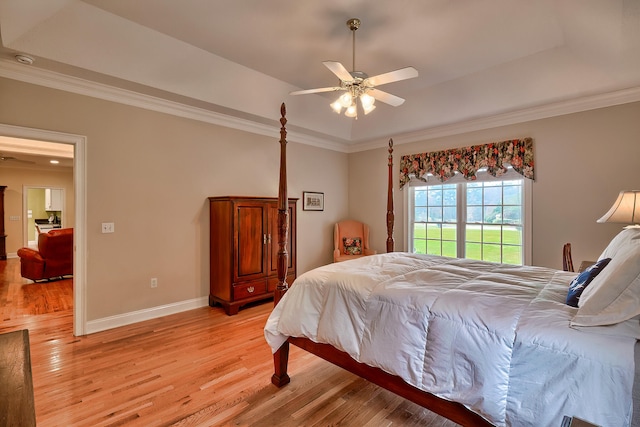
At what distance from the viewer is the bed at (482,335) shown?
1136 millimetres

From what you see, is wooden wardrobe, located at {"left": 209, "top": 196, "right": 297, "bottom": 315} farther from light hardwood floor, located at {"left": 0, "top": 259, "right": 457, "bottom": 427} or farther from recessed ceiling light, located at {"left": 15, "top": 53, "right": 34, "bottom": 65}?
recessed ceiling light, located at {"left": 15, "top": 53, "right": 34, "bottom": 65}

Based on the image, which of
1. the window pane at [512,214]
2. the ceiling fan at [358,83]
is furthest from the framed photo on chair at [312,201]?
the window pane at [512,214]

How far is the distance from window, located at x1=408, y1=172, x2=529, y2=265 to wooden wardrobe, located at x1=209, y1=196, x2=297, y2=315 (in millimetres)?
2426

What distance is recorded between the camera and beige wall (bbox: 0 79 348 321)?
9.95 feet

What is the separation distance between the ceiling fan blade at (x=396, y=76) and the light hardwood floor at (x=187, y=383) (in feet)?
7.68

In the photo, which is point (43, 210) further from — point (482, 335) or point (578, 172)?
point (578, 172)

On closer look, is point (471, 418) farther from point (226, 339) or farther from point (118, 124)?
point (118, 124)

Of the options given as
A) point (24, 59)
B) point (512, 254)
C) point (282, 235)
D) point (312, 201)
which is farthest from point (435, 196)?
point (24, 59)

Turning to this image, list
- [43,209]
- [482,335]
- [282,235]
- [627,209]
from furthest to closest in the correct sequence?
1. [43,209]
2. [627,209]
3. [282,235]
4. [482,335]

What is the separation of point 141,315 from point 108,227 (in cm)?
107

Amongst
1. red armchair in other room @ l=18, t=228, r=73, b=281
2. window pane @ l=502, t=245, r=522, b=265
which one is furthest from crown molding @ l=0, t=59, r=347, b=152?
window pane @ l=502, t=245, r=522, b=265

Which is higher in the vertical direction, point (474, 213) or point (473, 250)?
point (474, 213)

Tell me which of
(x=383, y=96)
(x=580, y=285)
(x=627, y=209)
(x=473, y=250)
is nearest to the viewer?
(x=580, y=285)

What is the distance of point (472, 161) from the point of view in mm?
4277
